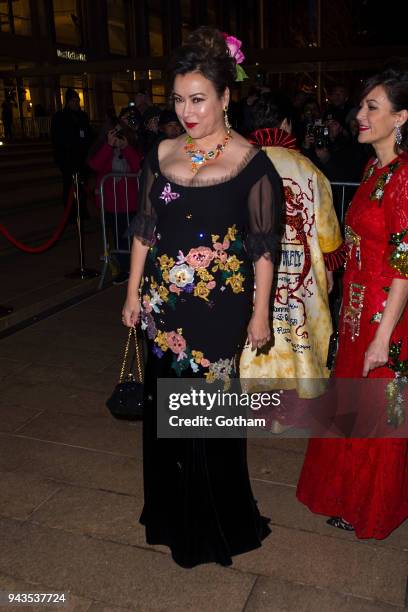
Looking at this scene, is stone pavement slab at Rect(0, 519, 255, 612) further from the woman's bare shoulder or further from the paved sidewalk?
the woman's bare shoulder

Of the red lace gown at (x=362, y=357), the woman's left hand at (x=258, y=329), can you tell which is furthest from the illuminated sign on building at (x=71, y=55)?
the woman's left hand at (x=258, y=329)

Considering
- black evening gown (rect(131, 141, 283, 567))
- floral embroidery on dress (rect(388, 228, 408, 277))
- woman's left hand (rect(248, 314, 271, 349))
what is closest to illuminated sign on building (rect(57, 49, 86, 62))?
black evening gown (rect(131, 141, 283, 567))

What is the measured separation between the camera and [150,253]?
262 centimetres

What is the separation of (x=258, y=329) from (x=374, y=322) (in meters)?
0.54

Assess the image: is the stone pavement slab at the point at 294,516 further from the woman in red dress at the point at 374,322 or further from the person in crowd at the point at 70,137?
the person in crowd at the point at 70,137

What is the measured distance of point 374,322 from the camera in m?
2.74

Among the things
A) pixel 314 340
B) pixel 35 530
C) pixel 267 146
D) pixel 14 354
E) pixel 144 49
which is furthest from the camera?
pixel 144 49

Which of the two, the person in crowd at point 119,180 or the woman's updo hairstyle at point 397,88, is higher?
the woman's updo hairstyle at point 397,88

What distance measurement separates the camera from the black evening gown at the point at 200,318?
2447mm

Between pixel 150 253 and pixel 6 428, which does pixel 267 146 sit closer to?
pixel 150 253

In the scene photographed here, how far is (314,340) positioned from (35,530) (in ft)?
6.37

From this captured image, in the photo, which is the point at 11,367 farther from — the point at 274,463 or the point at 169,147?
the point at 169,147

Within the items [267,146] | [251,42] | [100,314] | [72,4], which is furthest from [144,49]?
[267,146]

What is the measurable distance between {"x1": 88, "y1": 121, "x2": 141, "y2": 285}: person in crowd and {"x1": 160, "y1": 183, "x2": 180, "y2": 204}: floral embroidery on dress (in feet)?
16.0
